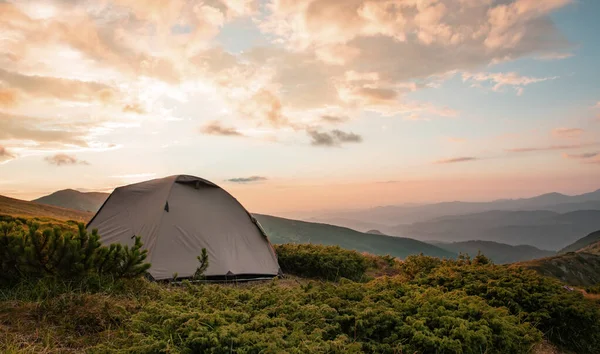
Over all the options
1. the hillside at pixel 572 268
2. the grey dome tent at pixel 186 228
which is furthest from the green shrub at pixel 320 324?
the hillside at pixel 572 268

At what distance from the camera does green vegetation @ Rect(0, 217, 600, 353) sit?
4305mm

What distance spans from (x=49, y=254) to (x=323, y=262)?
→ 7463 mm

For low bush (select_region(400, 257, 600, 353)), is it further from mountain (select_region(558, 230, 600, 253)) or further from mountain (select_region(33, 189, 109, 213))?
mountain (select_region(33, 189, 109, 213))

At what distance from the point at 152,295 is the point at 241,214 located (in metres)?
5.46

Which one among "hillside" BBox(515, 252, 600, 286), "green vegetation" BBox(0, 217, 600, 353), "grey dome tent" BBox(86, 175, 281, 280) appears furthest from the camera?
"hillside" BBox(515, 252, 600, 286)

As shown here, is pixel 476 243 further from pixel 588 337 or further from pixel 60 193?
pixel 60 193

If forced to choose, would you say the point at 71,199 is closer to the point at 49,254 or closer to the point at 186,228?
the point at 186,228

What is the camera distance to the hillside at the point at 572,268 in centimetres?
1498

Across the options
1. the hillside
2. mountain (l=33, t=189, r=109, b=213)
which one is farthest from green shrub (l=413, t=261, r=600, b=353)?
mountain (l=33, t=189, r=109, b=213)

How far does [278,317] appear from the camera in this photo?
4.85 metres

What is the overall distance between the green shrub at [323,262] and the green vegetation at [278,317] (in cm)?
410

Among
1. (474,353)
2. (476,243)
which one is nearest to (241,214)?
(474,353)

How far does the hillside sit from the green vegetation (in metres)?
8.67

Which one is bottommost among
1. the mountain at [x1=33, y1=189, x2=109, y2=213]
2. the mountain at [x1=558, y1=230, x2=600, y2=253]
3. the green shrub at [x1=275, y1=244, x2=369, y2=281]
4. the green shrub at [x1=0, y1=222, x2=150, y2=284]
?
the mountain at [x1=558, y1=230, x2=600, y2=253]
